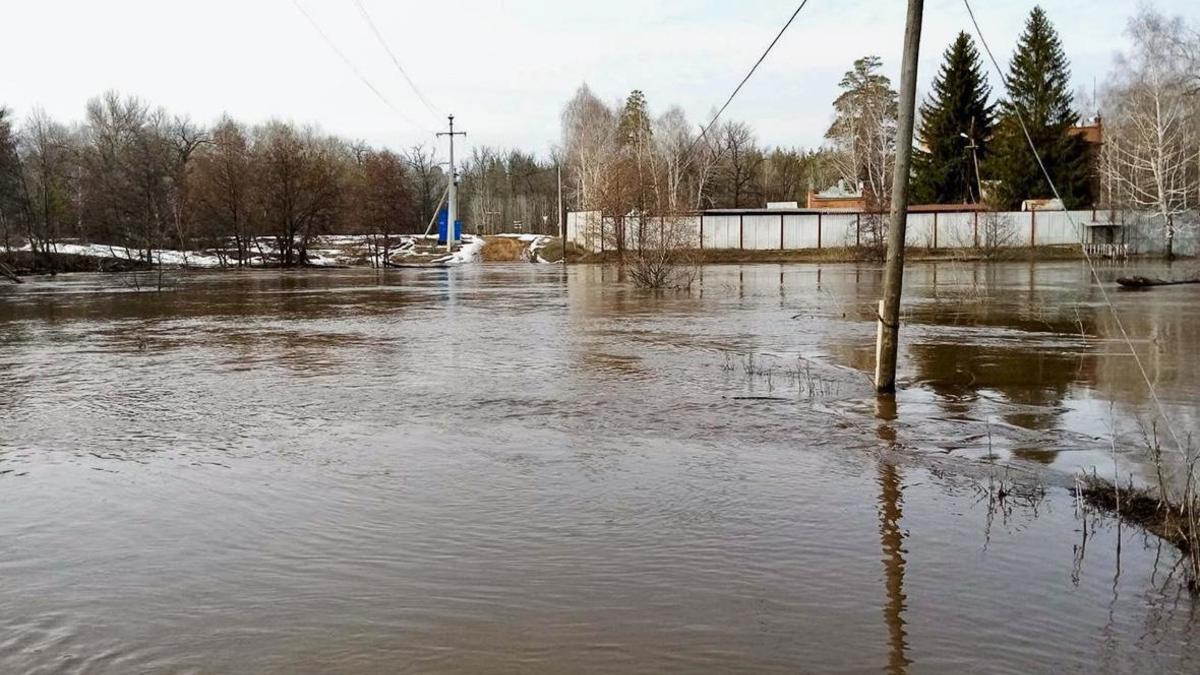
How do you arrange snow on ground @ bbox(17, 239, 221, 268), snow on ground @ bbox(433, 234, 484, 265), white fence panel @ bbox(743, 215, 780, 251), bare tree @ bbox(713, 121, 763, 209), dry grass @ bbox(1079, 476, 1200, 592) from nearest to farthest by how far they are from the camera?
dry grass @ bbox(1079, 476, 1200, 592)
white fence panel @ bbox(743, 215, 780, 251)
snow on ground @ bbox(17, 239, 221, 268)
snow on ground @ bbox(433, 234, 484, 265)
bare tree @ bbox(713, 121, 763, 209)

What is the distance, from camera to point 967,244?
6059 cm

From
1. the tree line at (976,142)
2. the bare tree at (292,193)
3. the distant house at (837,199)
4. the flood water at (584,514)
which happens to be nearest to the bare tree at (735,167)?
the tree line at (976,142)

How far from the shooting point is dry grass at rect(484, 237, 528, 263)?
3164 inches

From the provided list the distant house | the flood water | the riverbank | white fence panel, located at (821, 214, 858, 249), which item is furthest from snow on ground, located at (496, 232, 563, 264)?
the flood water

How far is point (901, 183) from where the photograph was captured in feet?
35.7

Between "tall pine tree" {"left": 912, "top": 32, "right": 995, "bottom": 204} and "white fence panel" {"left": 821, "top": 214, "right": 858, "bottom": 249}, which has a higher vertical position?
"tall pine tree" {"left": 912, "top": 32, "right": 995, "bottom": 204}

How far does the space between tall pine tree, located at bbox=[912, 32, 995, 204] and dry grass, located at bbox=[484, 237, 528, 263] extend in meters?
32.3

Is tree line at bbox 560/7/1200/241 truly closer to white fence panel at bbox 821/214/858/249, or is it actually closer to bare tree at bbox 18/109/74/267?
white fence panel at bbox 821/214/858/249

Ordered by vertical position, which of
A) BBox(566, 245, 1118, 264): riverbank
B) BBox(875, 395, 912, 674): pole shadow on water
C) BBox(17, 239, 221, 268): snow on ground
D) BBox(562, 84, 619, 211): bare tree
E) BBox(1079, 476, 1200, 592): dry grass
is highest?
BBox(562, 84, 619, 211): bare tree

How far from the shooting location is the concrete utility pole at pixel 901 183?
10.5 m

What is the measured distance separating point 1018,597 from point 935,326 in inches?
646

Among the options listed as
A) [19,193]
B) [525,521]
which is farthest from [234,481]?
[19,193]

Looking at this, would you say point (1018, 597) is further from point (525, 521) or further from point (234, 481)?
point (234, 481)

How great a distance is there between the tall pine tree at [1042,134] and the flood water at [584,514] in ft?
171
